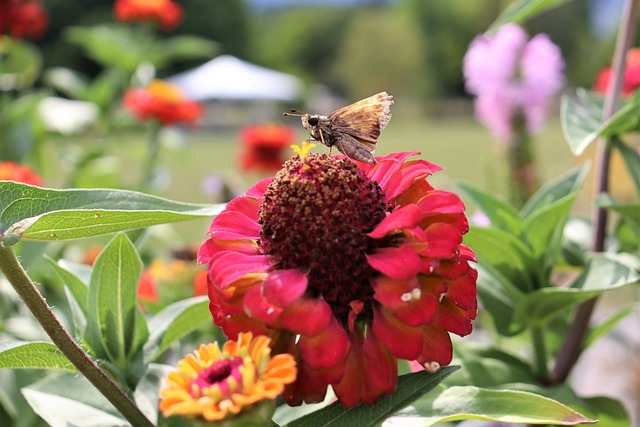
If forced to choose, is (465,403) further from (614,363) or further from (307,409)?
(614,363)

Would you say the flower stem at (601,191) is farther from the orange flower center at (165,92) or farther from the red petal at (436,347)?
the orange flower center at (165,92)

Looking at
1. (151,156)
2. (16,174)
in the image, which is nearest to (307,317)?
(16,174)

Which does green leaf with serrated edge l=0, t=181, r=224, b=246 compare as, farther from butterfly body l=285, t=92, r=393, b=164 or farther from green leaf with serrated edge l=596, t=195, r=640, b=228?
green leaf with serrated edge l=596, t=195, r=640, b=228

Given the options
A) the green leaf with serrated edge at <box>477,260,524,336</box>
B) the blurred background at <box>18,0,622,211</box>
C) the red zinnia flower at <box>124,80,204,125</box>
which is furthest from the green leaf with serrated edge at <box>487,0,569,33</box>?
the blurred background at <box>18,0,622,211</box>

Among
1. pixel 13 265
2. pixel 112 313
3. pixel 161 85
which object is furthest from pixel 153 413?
pixel 161 85

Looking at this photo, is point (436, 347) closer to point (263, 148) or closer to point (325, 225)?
point (325, 225)

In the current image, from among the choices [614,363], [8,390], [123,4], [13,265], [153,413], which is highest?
[123,4]
